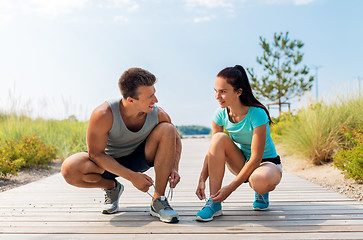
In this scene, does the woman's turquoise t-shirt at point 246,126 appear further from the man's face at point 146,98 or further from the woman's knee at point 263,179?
the man's face at point 146,98

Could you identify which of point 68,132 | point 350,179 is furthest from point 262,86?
point 350,179

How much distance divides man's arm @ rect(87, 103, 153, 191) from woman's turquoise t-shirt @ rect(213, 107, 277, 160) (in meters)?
0.68

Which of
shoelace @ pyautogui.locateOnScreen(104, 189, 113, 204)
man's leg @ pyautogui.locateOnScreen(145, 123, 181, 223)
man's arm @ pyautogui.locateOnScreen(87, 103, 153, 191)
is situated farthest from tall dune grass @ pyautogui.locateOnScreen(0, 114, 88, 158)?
man's leg @ pyautogui.locateOnScreen(145, 123, 181, 223)

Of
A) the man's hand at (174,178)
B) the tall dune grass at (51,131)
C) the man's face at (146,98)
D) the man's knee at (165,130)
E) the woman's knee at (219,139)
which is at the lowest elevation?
the tall dune grass at (51,131)

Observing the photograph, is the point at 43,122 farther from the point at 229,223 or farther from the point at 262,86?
the point at 262,86

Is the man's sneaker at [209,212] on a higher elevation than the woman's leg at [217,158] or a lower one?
lower

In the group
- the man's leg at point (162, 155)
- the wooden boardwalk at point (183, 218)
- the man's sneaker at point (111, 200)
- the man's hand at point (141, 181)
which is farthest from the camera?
the man's sneaker at point (111, 200)

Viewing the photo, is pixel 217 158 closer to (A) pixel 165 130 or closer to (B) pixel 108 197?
(A) pixel 165 130

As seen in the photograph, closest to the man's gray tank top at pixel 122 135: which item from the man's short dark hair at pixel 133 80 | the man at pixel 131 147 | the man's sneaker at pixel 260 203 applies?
the man at pixel 131 147

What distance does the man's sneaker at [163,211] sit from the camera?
2.18 meters

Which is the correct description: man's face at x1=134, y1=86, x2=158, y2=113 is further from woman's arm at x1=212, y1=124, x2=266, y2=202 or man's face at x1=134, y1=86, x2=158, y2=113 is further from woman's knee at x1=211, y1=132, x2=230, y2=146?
woman's arm at x1=212, y1=124, x2=266, y2=202

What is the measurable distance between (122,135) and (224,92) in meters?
0.74

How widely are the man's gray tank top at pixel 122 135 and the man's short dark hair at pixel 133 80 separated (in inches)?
5.3

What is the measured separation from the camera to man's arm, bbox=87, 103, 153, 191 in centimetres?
218
